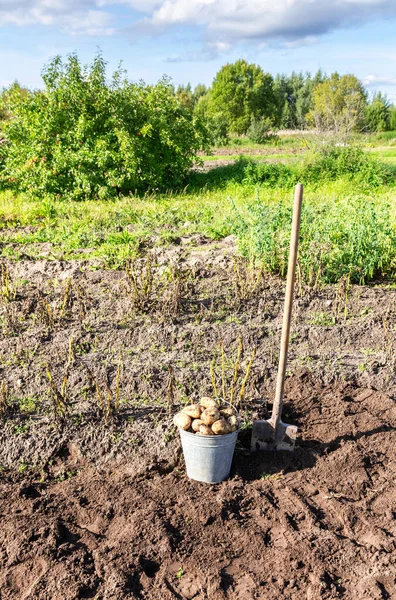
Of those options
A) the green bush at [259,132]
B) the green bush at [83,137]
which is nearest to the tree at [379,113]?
the green bush at [259,132]

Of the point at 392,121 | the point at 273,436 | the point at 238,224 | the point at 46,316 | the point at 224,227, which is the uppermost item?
the point at 238,224

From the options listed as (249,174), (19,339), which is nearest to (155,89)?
(249,174)

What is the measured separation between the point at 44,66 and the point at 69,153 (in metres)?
1.89

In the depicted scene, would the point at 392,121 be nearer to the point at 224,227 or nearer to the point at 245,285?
the point at 224,227

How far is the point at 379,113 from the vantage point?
126ft

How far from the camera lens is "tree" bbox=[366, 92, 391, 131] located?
36725 mm

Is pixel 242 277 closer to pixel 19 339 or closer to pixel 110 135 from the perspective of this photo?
pixel 19 339

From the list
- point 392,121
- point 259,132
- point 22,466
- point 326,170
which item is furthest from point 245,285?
point 392,121

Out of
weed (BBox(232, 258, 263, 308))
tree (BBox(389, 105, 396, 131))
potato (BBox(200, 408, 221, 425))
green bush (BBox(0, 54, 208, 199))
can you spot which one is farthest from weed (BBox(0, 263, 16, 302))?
tree (BBox(389, 105, 396, 131))

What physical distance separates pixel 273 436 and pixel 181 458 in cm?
60

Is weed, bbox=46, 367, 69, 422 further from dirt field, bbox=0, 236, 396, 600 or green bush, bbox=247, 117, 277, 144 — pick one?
green bush, bbox=247, 117, 277, 144

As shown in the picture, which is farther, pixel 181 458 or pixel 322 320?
pixel 322 320

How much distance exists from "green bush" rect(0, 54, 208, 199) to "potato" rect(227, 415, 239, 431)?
336 inches

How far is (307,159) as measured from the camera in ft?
46.3
